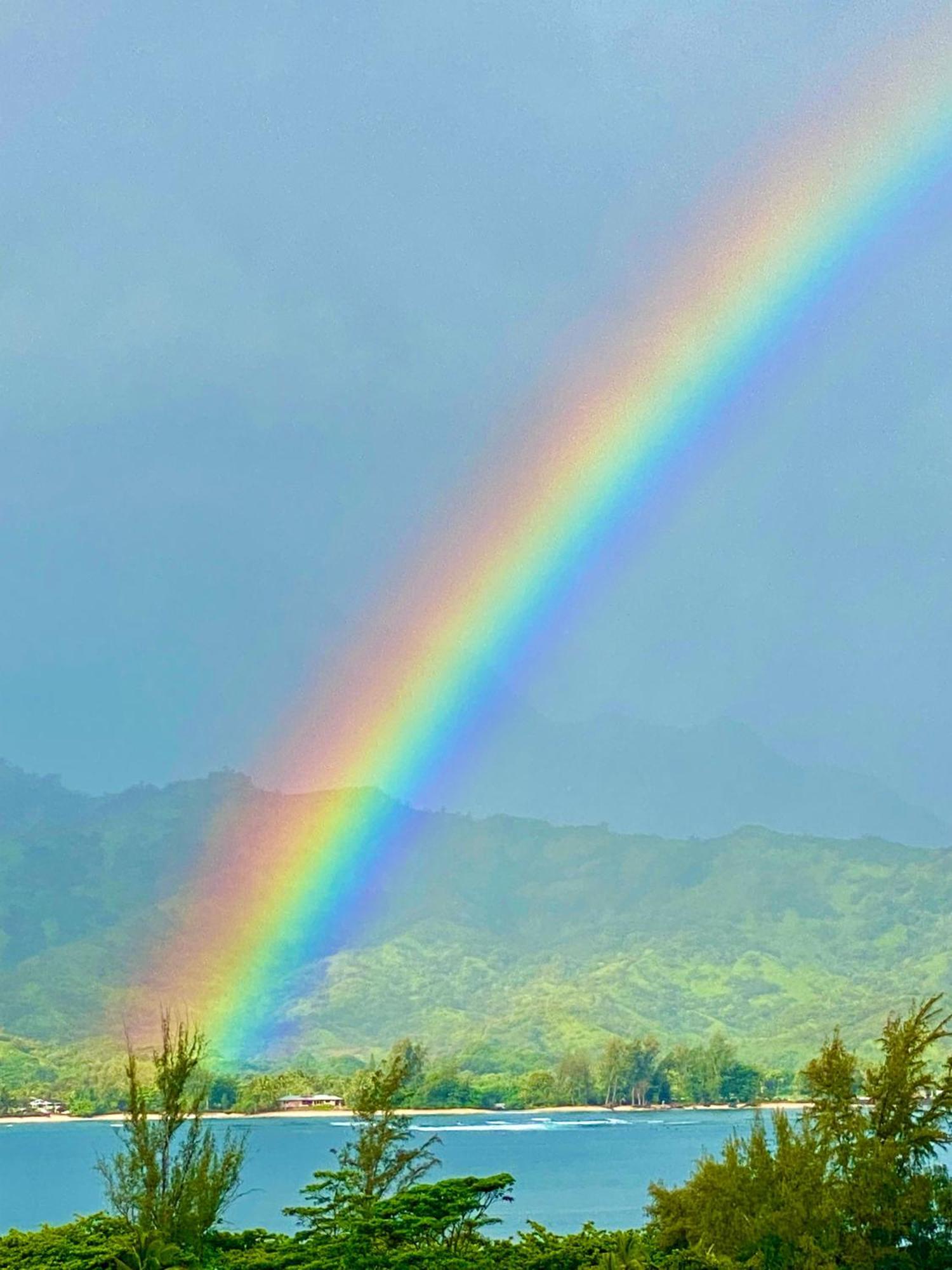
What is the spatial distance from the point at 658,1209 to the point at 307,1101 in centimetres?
13145

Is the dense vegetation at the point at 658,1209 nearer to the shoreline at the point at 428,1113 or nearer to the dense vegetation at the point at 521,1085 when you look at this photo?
the dense vegetation at the point at 521,1085

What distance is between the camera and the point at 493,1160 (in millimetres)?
92625

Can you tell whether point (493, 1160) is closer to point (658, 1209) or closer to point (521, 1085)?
point (521, 1085)

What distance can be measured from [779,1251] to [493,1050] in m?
159

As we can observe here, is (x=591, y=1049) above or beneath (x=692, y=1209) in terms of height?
above

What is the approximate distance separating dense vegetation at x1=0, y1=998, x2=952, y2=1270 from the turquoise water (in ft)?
67.5

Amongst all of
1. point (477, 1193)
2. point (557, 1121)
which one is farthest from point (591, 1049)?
point (477, 1193)

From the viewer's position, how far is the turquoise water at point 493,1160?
65.2 meters

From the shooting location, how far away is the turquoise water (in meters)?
65.2

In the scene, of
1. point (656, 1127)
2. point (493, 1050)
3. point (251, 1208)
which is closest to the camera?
point (251, 1208)

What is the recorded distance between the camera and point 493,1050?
174m

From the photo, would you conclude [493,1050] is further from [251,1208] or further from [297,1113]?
[251,1208]

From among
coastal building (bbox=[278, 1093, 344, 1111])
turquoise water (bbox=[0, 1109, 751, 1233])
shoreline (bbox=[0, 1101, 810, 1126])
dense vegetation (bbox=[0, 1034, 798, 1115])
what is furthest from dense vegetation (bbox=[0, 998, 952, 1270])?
coastal building (bbox=[278, 1093, 344, 1111])

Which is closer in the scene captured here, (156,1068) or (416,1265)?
(416,1265)
